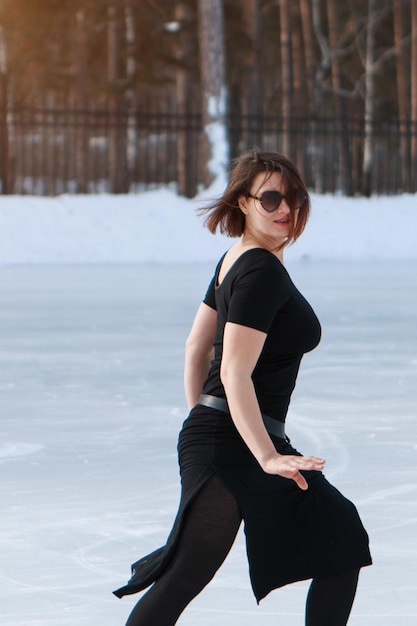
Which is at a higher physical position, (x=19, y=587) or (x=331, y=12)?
(x=331, y=12)

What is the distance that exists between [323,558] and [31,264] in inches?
635

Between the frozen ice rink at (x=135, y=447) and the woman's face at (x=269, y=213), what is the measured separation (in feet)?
3.93

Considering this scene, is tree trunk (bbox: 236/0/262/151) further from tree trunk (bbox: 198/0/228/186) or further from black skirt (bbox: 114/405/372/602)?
black skirt (bbox: 114/405/372/602)

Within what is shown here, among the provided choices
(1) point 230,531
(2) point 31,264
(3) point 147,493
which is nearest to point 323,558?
(1) point 230,531

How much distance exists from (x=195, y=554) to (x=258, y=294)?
575 mm

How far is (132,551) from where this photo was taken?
428 cm

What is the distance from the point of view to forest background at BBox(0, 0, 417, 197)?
908 inches

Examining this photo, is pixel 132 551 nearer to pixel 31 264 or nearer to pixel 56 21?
pixel 31 264

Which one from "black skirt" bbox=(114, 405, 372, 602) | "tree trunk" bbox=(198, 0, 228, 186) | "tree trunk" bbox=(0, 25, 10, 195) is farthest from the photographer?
"tree trunk" bbox=(198, 0, 228, 186)

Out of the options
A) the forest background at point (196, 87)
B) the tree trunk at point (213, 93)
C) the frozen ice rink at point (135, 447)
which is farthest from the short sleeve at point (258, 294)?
the tree trunk at point (213, 93)

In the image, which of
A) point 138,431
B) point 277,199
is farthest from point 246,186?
point 138,431

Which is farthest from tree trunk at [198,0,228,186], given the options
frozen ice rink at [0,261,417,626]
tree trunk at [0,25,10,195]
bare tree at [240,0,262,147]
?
frozen ice rink at [0,261,417,626]

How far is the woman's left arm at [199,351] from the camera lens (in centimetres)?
305

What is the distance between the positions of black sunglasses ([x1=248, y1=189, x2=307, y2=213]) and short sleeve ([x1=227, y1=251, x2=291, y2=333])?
5.5 inches
